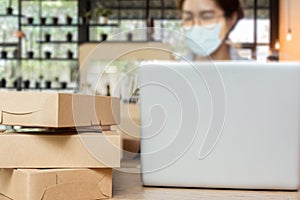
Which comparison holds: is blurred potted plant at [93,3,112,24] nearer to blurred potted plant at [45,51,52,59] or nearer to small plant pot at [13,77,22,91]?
blurred potted plant at [45,51,52,59]

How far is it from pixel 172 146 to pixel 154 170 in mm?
53

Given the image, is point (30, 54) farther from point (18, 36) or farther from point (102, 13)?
point (102, 13)

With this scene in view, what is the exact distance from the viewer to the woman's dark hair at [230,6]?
6.16 m

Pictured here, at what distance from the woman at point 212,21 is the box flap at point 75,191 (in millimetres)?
3674

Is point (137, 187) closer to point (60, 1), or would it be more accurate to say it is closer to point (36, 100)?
point (36, 100)

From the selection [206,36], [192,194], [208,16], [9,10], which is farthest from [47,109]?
[9,10]

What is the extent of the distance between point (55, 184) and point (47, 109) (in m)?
0.11

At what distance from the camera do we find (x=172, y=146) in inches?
28.4

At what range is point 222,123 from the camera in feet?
2.32

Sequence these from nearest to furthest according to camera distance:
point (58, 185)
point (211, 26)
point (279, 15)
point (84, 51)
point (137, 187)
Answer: point (58, 185) → point (137, 187) → point (211, 26) → point (84, 51) → point (279, 15)

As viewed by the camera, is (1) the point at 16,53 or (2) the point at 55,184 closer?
(2) the point at 55,184

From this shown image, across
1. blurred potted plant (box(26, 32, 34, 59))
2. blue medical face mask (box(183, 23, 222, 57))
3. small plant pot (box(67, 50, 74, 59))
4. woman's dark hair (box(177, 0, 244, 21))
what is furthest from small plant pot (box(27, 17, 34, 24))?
blue medical face mask (box(183, 23, 222, 57))

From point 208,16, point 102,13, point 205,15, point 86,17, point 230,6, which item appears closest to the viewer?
point 208,16

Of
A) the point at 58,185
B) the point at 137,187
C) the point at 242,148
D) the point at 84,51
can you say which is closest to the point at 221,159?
the point at 242,148
